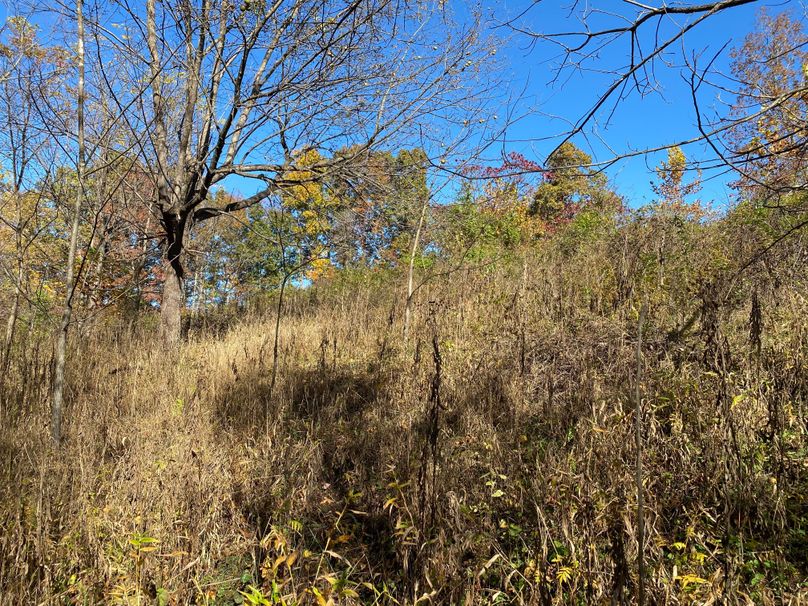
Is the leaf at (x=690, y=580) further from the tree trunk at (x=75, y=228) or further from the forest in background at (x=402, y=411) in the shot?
the tree trunk at (x=75, y=228)

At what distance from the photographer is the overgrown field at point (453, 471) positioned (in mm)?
1799

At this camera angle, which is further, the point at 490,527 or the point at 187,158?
the point at 187,158

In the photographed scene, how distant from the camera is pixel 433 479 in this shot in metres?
2.05

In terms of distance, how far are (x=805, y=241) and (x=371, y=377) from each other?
487 centimetres

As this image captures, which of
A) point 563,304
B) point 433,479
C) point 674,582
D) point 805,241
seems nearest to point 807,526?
point 674,582

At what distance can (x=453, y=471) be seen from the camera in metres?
2.51

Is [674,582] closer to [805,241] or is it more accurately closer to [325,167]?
[805,241]

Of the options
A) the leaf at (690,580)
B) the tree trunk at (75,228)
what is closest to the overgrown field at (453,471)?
the leaf at (690,580)

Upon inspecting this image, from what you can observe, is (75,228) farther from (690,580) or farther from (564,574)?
(690,580)

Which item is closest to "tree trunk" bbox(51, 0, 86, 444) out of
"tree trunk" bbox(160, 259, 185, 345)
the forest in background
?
the forest in background

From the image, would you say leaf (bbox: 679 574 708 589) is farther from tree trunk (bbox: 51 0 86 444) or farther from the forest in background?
tree trunk (bbox: 51 0 86 444)

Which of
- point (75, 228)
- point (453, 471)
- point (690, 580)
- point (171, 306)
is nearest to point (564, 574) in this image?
point (690, 580)

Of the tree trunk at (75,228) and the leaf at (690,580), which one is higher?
the tree trunk at (75,228)

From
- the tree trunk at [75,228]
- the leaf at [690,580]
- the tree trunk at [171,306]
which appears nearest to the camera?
the leaf at [690,580]
